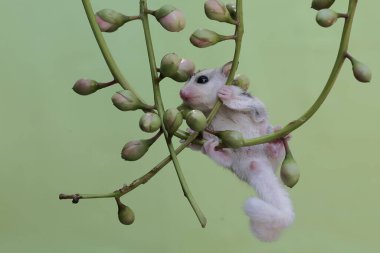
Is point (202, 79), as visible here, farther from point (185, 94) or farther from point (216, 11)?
point (216, 11)

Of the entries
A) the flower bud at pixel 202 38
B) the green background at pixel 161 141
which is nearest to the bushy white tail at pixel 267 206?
the flower bud at pixel 202 38

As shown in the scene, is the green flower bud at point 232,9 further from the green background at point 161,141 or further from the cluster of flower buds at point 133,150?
the green background at point 161,141

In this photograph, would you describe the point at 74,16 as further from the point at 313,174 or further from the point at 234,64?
the point at 234,64

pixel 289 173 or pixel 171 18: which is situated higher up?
pixel 171 18

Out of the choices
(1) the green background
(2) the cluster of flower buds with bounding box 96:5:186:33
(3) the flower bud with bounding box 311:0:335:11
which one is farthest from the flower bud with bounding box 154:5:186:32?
(1) the green background

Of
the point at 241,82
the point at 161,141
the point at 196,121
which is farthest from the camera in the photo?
the point at 161,141

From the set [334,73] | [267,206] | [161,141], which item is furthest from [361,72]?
[161,141]

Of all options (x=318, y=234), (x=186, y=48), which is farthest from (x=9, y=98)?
(x=318, y=234)

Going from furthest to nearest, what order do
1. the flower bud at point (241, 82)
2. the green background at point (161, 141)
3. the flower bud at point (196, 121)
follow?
the green background at point (161, 141) < the flower bud at point (241, 82) < the flower bud at point (196, 121)
